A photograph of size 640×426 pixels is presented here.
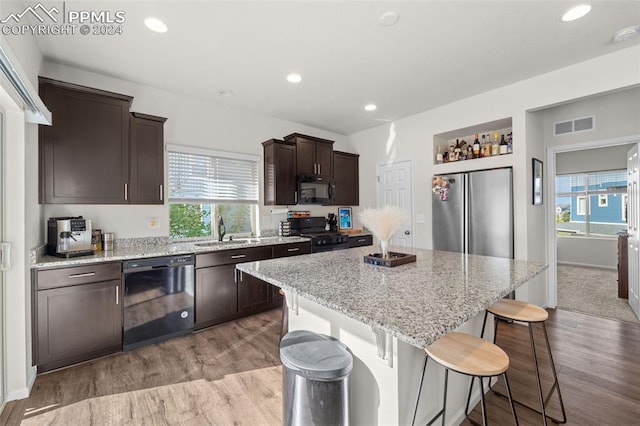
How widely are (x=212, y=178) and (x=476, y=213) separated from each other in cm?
348

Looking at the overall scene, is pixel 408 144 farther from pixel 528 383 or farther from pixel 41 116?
pixel 41 116

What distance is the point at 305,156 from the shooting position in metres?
4.40

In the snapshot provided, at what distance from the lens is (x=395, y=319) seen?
1022 mm

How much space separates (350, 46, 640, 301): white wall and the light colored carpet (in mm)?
660

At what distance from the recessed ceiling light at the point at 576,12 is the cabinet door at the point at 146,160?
12.4 ft

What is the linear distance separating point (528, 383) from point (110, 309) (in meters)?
3.53

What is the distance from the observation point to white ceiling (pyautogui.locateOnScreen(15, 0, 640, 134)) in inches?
81.4

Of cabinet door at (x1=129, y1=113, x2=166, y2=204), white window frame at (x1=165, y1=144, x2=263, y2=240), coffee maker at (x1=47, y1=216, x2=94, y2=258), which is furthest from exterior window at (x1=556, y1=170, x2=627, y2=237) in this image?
coffee maker at (x1=47, y1=216, x2=94, y2=258)

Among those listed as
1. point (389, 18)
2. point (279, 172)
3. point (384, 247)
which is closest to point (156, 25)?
point (389, 18)

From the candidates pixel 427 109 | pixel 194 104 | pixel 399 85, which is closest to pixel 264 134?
pixel 194 104

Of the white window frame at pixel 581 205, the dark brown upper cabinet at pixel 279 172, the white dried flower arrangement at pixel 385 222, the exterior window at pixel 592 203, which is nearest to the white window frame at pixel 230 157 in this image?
the dark brown upper cabinet at pixel 279 172

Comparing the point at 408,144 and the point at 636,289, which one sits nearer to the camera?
the point at 636,289

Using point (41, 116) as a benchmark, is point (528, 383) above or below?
below

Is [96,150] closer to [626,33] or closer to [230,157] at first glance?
[230,157]
